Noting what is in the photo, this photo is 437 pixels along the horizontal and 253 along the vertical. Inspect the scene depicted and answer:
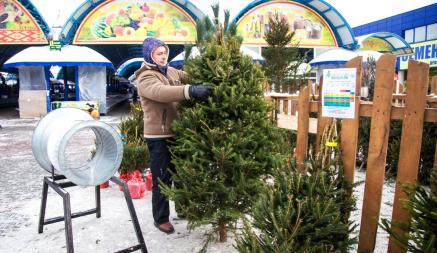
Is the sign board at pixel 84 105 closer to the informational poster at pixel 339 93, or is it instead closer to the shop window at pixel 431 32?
the informational poster at pixel 339 93

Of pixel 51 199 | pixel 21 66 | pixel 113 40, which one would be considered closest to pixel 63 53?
pixel 21 66

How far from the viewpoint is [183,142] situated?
3.19 m

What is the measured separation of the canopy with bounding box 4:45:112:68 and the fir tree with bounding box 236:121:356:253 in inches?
558

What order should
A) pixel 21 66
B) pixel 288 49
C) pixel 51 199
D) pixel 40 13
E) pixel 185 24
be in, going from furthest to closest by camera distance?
pixel 185 24, pixel 40 13, pixel 21 66, pixel 288 49, pixel 51 199

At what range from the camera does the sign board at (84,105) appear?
15.0 metres

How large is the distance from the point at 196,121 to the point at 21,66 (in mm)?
14569

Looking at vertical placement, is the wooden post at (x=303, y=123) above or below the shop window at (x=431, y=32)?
below

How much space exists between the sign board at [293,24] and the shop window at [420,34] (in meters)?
15.5

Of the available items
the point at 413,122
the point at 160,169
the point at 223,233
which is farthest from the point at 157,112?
the point at 413,122

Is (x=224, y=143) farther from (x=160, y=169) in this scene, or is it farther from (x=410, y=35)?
(x=410, y=35)

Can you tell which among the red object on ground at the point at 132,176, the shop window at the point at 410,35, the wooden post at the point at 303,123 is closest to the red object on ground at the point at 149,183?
the red object on ground at the point at 132,176

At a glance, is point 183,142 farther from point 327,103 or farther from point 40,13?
point 40,13

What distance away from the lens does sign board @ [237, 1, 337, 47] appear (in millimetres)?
19141

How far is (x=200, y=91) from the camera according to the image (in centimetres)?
306
